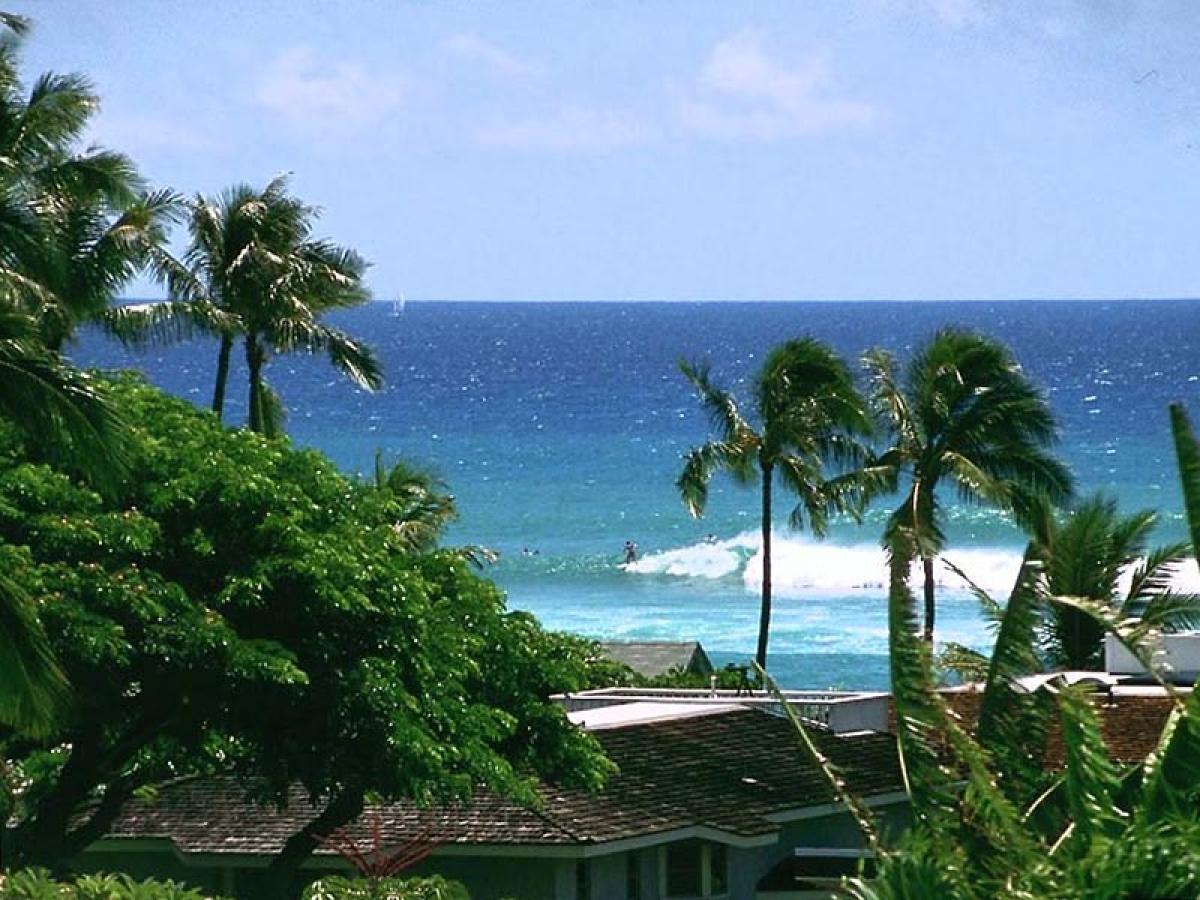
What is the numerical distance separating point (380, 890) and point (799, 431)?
32052 millimetres

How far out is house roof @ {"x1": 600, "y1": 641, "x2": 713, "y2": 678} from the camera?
169 ft

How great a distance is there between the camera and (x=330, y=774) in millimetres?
25703

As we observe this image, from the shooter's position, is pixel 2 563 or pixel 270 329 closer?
pixel 2 563

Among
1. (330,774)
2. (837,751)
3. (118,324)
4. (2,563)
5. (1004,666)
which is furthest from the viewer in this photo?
(118,324)

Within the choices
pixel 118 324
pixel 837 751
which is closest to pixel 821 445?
pixel 118 324

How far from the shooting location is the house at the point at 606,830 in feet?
90.4

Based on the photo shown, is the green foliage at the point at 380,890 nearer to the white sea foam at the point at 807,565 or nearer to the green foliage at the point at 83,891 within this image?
the green foliage at the point at 83,891

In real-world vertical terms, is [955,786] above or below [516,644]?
above

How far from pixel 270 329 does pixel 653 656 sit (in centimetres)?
1089

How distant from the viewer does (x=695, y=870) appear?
96.0ft

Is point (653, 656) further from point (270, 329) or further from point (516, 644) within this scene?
point (516, 644)

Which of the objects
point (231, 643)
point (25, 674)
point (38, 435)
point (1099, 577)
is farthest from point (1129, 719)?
point (25, 674)

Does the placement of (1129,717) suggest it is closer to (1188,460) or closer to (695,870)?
(695,870)

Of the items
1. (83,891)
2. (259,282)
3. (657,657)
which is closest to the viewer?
(83,891)
